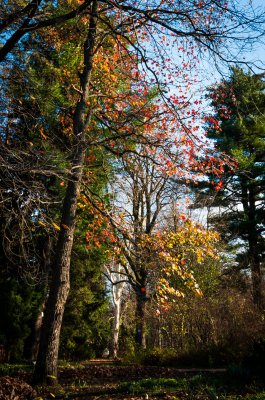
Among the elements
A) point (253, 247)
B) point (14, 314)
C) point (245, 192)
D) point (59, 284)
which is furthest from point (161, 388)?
point (245, 192)

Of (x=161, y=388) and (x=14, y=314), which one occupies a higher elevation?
(x=14, y=314)

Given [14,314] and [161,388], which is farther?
[14,314]

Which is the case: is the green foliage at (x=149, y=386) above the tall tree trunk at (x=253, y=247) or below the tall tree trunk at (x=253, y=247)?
below

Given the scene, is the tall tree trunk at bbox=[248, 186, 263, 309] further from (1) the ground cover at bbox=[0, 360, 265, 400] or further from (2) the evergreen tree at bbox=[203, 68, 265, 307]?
(1) the ground cover at bbox=[0, 360, 265, 400]

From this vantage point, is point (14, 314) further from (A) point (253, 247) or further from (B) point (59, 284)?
(A) point (253, 247)

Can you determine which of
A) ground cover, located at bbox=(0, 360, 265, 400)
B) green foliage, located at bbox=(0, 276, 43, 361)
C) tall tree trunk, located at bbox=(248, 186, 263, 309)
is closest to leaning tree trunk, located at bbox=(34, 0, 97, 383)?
ground cover, located at bbox=(0, 360, 265, 400)

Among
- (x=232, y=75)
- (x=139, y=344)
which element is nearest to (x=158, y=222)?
(x=139, y=344)

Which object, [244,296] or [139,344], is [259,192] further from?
[139,344]

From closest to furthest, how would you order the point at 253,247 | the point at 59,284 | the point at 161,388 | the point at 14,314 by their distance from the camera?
the point at 161,388 < the point at 59,284 < the point at 14,314 < the point at 253,247

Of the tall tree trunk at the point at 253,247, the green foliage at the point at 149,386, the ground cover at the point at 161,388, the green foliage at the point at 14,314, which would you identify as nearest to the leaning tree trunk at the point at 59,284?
the ground cover at the point at 161,388

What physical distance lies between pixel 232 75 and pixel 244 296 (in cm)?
946

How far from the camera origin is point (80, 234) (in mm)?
10852

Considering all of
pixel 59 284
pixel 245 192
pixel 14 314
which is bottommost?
pixel 14 314

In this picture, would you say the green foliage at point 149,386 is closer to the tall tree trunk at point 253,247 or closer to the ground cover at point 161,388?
the ground cover at point 161,388
